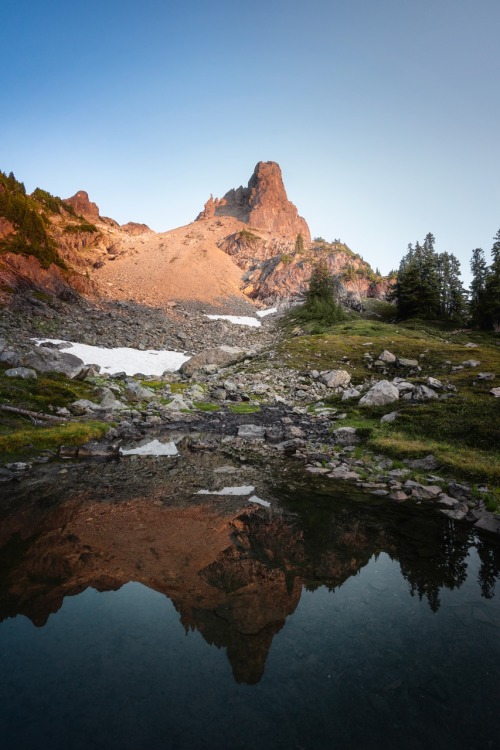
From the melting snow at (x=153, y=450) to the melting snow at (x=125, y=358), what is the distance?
17517mm

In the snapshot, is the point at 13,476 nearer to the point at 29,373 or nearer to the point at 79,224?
the point at 29,373

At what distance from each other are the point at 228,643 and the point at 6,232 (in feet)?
207

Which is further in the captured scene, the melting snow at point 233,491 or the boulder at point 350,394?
the boulder at point 350,394

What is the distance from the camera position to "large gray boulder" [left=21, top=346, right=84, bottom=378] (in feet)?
78.7

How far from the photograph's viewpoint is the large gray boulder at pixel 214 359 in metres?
40.6

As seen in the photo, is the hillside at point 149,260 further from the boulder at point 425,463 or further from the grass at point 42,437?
the boulder at point 425,463

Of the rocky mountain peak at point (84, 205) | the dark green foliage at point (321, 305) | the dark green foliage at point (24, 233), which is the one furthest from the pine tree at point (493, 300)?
the rocky mountain peak at point (84, 205)

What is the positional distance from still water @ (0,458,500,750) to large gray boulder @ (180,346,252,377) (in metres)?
30.6

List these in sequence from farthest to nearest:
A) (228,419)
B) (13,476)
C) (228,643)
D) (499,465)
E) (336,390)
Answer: (336,390)
(228,419)
(499,465)
(13,476)
(228,643)

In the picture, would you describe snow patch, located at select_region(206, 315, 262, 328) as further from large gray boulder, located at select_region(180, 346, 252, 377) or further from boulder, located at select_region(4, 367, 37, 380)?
boulder, located at select_region(4, 367, 37, 380)

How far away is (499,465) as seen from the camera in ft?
43.3

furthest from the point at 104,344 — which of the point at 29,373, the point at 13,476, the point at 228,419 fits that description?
the point at 13,476

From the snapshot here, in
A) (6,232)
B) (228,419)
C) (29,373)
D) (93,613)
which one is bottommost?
(228,419)

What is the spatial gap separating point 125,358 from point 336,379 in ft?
76.7
